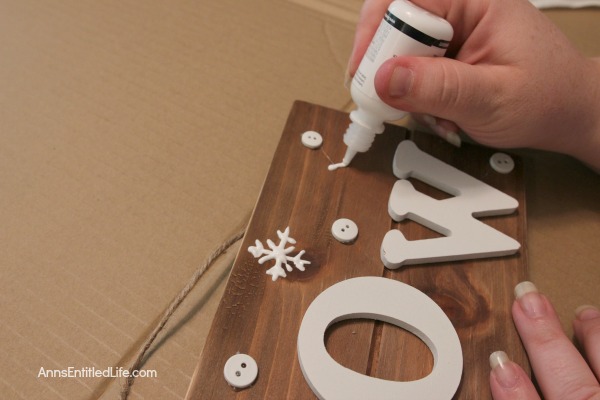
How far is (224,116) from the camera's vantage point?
2.29 ft

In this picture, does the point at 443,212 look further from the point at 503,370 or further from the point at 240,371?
the point at 240,371

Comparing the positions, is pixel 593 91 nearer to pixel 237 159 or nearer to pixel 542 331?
pixel 542 331

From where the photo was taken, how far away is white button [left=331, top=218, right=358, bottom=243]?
511mm

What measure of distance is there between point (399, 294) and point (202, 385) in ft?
0.66

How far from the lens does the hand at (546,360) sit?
43 centimetres

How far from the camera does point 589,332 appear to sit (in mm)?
488

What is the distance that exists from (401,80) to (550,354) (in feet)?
0.98

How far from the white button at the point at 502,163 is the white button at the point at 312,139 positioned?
22 centimetres

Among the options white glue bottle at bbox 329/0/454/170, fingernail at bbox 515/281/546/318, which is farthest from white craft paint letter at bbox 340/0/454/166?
fingernail at bbox 515/281/546/318

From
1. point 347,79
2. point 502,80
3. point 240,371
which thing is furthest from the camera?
point 347,79

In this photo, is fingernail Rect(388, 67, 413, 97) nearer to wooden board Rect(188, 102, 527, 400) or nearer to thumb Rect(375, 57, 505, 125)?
thumb Rect(375, 57, 505, 125)

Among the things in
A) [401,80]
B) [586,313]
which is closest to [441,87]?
[401,80]

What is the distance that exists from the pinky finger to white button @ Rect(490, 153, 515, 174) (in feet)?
0.81

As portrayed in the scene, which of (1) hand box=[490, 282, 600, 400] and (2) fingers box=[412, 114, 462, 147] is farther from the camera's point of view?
(2) fingers box=[412, 114, 462, 147]
